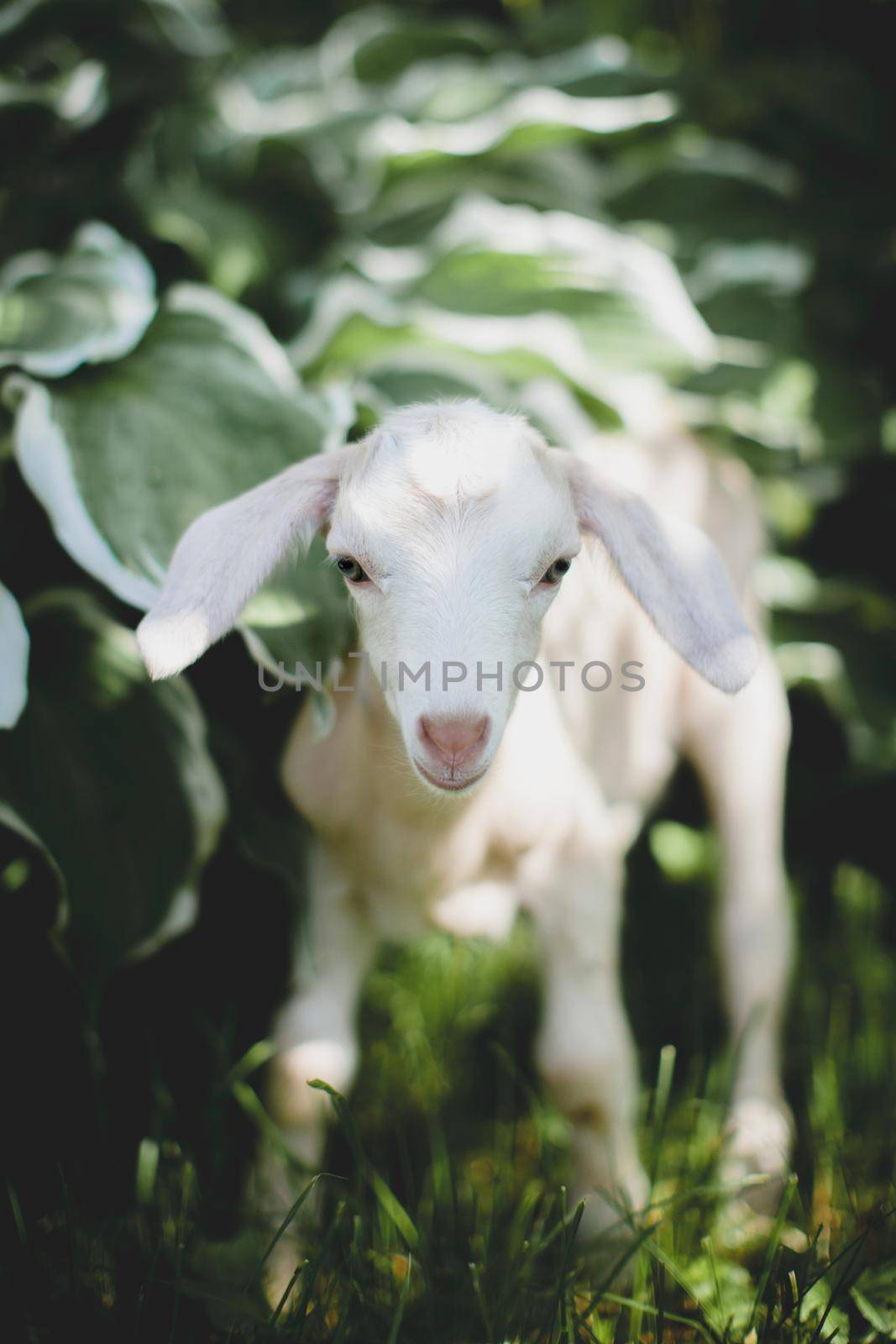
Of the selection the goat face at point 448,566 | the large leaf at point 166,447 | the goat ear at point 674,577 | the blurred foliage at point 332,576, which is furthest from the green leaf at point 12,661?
the goat ear at point 674,577

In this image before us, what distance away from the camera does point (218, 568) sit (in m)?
1.15

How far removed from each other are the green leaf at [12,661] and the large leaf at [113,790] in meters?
0.17

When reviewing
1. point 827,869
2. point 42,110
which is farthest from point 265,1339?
point 42,110

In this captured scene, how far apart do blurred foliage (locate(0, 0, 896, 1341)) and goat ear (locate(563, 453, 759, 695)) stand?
1.31 ft

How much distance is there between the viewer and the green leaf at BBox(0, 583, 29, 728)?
1.32m

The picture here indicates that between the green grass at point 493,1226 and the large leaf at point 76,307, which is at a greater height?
the large leaf at point 76,307

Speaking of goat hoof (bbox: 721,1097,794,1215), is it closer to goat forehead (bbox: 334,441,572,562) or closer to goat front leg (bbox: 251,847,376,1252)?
goat front leg (bbox: 251,847,376,1252)

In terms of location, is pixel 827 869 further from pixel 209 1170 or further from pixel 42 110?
pixel 42 110

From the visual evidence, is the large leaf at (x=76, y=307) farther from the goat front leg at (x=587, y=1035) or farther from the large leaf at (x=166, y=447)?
the goat front leg at (x=587, y=1035)

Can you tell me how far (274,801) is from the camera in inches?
63.9

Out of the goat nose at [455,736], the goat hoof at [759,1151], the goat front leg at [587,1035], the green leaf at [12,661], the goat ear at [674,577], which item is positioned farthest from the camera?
the goat hoof at [759,1151]

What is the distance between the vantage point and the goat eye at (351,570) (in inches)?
48.0

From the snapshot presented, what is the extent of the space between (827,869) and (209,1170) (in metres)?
1.46

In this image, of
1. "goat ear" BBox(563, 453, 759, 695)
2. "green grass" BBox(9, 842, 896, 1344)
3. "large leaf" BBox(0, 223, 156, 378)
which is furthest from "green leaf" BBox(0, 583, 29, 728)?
"goat ear" BBox(563, 453, 759, 695)
